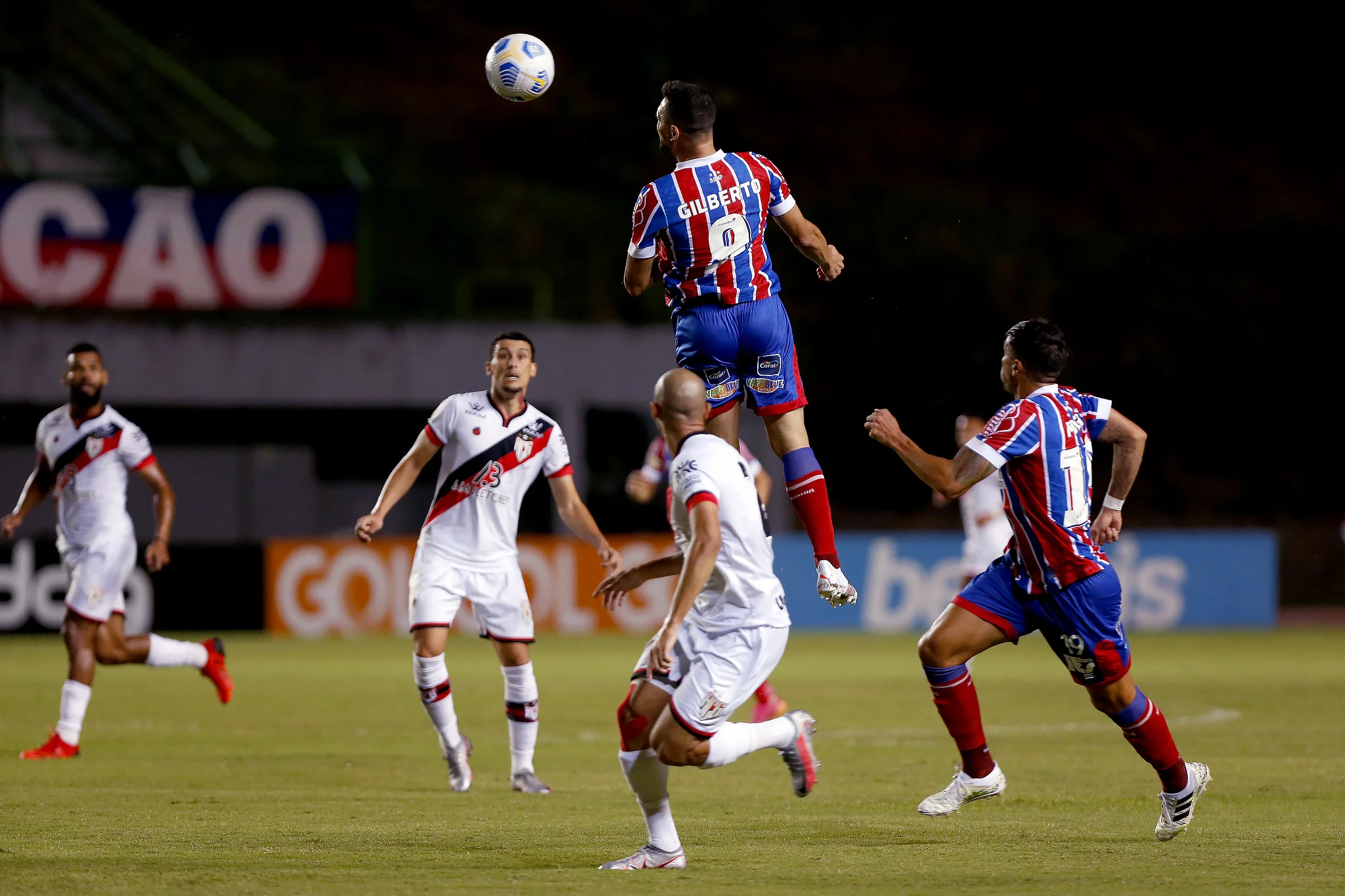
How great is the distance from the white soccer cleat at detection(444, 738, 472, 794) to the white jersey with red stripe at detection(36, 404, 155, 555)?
11.1ft

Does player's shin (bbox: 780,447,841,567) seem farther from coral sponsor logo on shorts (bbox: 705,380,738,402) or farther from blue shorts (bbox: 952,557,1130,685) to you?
blue shorts (bbox: 952,557,1130,685)

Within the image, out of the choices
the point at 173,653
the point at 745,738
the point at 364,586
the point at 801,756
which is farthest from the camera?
the point at 364,586

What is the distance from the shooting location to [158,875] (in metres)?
6.50

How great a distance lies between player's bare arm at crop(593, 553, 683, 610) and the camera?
6961 millimetres

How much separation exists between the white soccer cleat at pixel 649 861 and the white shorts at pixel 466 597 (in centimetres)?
319

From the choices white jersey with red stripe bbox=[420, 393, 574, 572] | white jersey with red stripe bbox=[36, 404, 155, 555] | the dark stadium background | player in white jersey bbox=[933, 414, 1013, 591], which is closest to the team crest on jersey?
white jersey with red stripe bbox=[420, 393, 574, 572]

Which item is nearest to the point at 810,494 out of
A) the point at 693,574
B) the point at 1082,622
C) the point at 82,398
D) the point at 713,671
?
the point at 1082,622

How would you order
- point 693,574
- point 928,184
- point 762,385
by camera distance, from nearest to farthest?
point 693,574 < point 762,385 < point 928,184

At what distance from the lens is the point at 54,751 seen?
10.9 metres

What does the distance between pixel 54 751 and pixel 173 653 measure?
1379 mm

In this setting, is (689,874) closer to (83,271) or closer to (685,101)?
(685,101)

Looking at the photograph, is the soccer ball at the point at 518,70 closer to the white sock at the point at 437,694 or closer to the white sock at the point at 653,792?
the white sock at the point at 437,694

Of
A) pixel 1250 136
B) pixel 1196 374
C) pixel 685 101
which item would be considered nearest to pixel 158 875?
pixel 685 101

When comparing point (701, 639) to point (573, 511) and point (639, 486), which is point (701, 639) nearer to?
point (573, 511)
